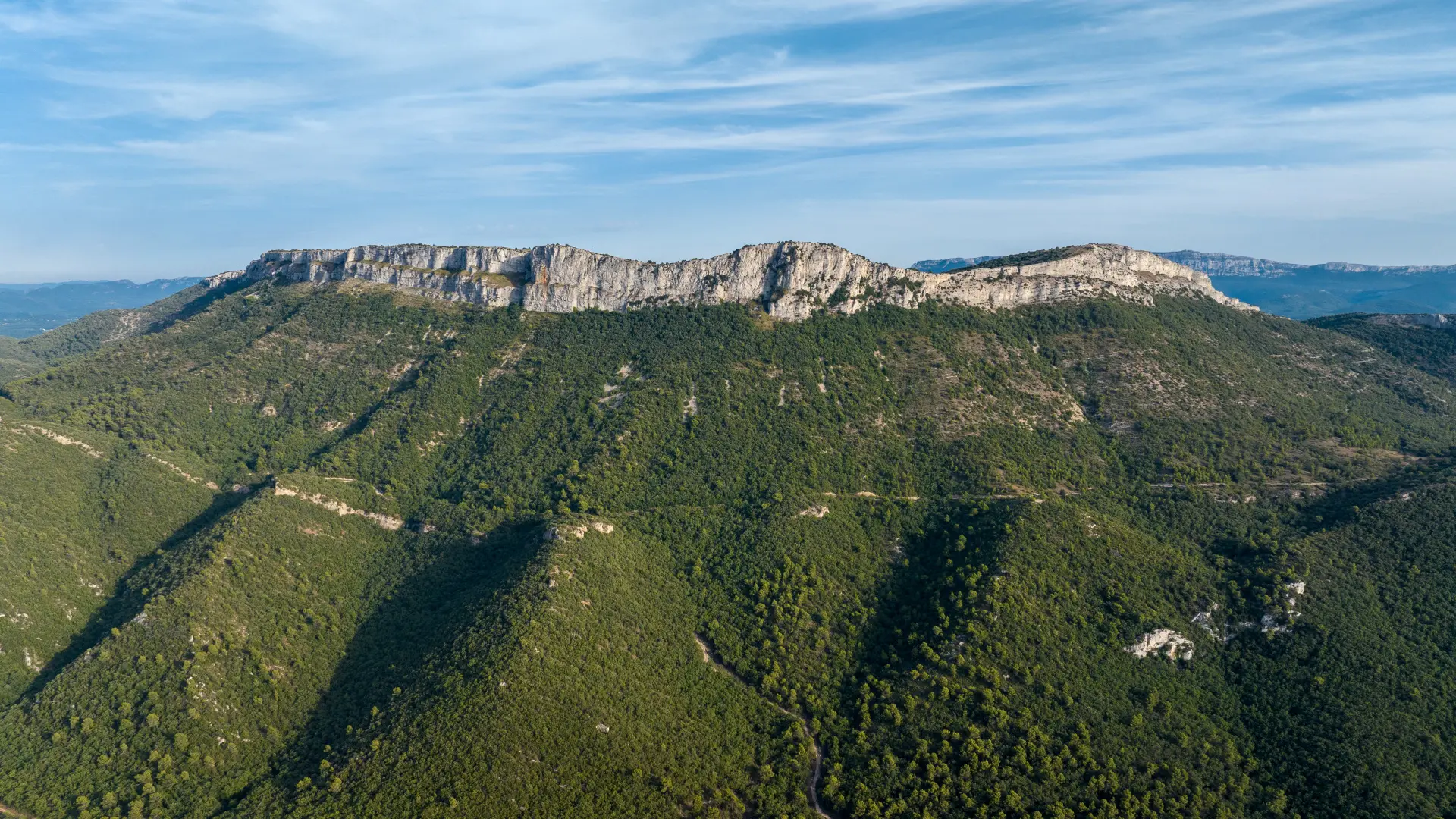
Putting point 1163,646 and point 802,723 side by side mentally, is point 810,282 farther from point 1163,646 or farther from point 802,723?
point 802,723

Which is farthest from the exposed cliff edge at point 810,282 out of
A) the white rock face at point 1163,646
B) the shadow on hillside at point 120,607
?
the white rock face at point 1163,646

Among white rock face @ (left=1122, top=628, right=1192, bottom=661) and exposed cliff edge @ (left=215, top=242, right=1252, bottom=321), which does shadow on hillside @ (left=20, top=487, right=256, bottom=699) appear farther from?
white rock face @ (left=1122, top=628, right=1192, bottom=661)

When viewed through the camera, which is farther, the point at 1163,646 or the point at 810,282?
the point at 810,282

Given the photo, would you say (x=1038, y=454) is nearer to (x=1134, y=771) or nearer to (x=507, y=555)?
(x=1134, y=771)

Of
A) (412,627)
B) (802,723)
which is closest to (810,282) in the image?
(802,723)

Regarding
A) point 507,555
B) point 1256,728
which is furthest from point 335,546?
point 1256,728

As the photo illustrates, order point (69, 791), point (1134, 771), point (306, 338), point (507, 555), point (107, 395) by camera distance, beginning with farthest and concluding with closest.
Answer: point (306, 338) → point (107, 395) → point (507, 555) → point (1134, 771) → point (69, 791)

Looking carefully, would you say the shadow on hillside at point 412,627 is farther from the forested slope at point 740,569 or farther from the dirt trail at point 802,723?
the dirt trail at point 802,723
